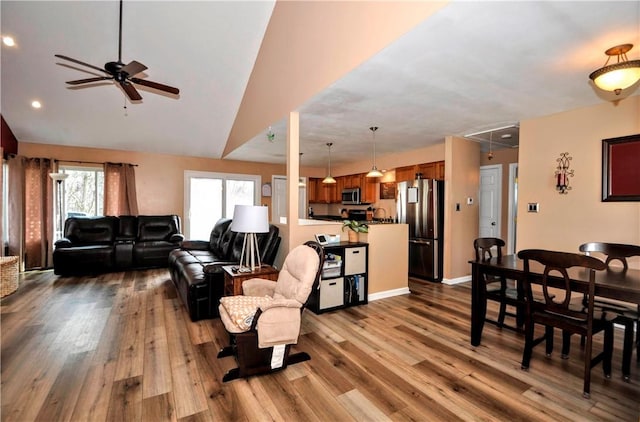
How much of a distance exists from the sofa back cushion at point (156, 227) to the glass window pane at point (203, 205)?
2.54ft

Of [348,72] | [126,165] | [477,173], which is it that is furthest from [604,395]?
[126,165]

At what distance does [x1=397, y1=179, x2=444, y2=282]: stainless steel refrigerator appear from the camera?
16.1 feet

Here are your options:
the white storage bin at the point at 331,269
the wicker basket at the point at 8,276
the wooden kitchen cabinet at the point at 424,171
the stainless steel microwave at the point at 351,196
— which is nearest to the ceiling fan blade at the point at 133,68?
the white storage bin at the point at 331,269

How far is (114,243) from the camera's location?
5434 millimetres

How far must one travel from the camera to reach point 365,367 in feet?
7.61

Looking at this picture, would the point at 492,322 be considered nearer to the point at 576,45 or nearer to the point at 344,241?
the point at 344,241

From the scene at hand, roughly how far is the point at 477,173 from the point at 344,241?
2932 mm

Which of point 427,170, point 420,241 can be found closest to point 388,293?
point 420,241

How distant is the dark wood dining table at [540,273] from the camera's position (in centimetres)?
189

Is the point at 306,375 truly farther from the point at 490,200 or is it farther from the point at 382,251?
the point at 490,200

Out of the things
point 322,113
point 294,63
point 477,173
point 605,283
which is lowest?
point 605,283

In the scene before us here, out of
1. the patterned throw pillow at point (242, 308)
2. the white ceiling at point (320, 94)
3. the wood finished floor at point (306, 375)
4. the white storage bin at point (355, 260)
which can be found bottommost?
the wood finished floor at point (306, 375)

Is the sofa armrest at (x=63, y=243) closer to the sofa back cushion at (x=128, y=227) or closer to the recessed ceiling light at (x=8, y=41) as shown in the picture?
the sofa back cushion at (x=128, y=227)

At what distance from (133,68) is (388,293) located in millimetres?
3893
